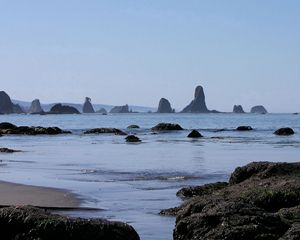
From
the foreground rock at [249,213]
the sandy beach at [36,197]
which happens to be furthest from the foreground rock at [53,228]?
the sandy beach at [36,197]

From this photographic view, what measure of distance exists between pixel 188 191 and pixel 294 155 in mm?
17195

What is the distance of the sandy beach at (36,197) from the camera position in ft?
49.3

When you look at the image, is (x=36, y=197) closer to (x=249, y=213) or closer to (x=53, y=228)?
(x=53, y=228)

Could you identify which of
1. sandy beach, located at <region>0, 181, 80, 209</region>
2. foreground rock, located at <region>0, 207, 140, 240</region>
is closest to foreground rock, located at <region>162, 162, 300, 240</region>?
foreground rock, located at <region>0, 207, 140, 240</region>

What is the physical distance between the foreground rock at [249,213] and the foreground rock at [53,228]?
1.18 metres

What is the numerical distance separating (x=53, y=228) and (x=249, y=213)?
2.98 meters

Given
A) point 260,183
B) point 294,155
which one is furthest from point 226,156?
point 260,183

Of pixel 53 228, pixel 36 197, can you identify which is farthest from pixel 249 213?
pixel 36 197

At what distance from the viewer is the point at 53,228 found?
29.7ft

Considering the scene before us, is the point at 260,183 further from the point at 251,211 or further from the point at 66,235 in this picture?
the point at 66,235

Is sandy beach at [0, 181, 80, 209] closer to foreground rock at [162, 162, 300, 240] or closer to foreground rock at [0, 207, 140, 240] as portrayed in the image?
foreground rock at [162, 162, 300, 240]

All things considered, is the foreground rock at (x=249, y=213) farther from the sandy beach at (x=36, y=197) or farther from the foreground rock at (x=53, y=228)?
the sandy beach at (x=36, y=197)

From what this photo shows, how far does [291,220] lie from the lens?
10617 mm

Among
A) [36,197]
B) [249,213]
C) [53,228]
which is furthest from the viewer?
[36,197]
